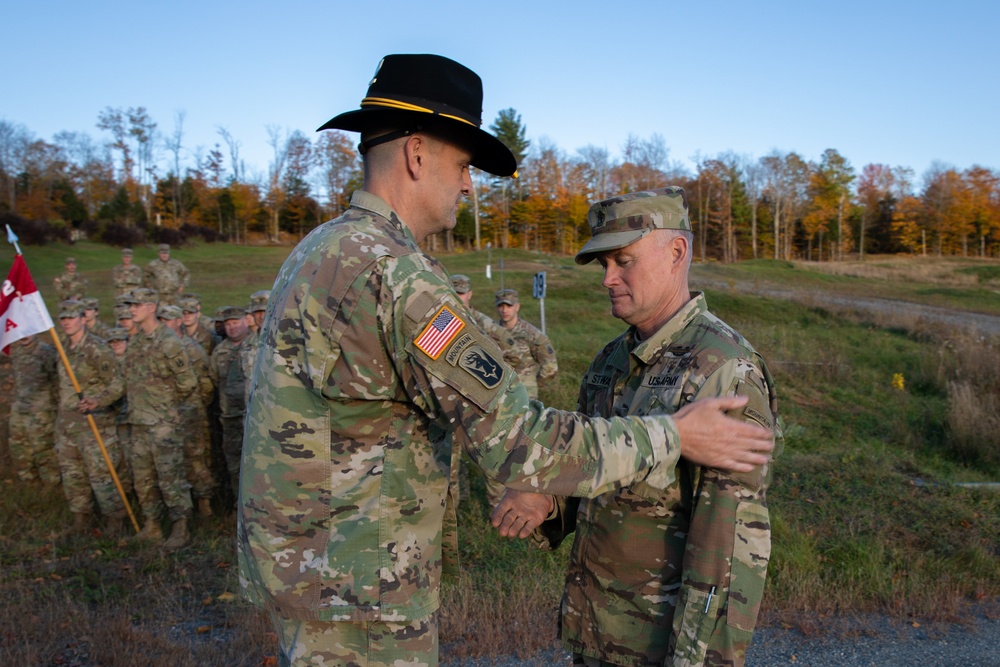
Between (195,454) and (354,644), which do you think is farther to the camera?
(195,454)

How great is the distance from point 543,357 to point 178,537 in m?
4.69

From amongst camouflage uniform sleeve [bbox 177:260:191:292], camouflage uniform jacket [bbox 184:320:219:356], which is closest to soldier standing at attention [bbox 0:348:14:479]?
camouflage uniform jacket [bbox 184:320:219:356]

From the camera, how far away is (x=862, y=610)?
490cm

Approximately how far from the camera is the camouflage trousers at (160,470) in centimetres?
792

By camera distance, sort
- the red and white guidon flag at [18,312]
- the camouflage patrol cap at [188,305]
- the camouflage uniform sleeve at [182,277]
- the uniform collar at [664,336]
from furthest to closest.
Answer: the camouflage uniform sleeve at [182,277]
the camouflage patrol cap at [188,305]
the red and white guidon flag at [18,312]
the uniform collar at [664,336]

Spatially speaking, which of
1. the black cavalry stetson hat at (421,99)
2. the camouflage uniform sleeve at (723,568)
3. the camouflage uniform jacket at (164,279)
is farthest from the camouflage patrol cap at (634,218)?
the camouflage uniform jacket at (164,279)

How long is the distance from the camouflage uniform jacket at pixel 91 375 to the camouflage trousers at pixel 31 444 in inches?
54.8

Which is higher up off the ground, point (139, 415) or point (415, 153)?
point (415, 153)

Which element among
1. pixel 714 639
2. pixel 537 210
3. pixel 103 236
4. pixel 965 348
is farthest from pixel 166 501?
pixel 537 210

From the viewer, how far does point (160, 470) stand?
7.91 metres

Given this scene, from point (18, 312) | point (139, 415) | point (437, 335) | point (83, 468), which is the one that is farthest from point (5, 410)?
point (437, 335)

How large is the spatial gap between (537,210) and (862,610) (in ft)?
174

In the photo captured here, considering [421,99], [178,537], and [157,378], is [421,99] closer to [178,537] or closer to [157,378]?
[157,378]

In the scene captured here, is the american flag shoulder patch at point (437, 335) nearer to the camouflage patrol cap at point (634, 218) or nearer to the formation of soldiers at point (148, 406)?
the camouflage patrol cap at point (634, 218)
